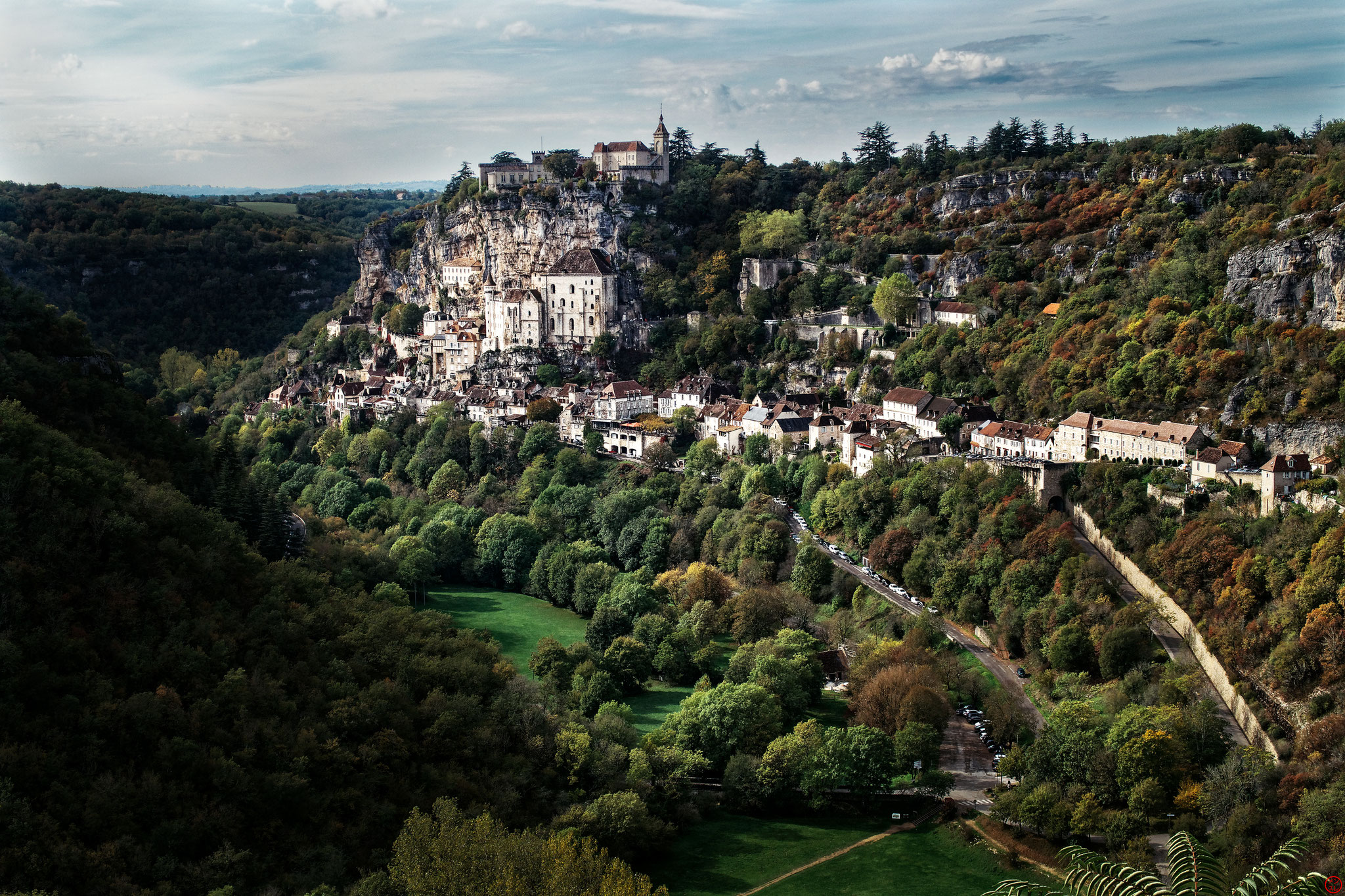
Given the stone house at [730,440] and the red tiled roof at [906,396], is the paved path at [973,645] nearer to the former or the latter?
the red tiled roof at [906,396]

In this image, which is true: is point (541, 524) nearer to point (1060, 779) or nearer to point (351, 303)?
point (1060, 779)

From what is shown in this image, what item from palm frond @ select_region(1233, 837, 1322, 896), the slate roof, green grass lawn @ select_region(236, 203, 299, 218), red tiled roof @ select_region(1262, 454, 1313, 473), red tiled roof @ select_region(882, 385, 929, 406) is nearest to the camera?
palm frond @ select_region(1233, 837, 1322, 896)

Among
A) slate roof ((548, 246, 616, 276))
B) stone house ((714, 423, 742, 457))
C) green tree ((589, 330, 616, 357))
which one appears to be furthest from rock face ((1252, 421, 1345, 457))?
slate roof ((548, 246, 616, 276))

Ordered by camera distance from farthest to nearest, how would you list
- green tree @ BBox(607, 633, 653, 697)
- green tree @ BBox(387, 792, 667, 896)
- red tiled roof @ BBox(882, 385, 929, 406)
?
red tiled roof @ BBox(882, 385, 929, 406), green tree @ BBox(607, 633, 653, 697), green tree @ BBox(387, 792, 667, 896)

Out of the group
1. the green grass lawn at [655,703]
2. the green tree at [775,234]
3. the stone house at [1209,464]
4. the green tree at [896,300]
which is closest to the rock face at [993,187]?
the green tree at [775,234]

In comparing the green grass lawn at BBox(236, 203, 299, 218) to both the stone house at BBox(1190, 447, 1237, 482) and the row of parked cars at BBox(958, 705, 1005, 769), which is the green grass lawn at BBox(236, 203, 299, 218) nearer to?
the stone house at BBox(1190, 447, 1237, 482)

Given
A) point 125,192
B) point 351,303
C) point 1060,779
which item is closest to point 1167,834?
point 1060,779
